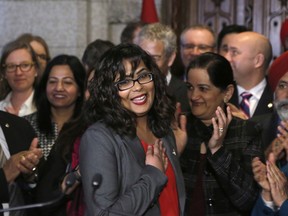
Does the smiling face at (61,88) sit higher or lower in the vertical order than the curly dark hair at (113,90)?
lower

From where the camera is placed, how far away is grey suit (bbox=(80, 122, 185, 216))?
4.09 meters

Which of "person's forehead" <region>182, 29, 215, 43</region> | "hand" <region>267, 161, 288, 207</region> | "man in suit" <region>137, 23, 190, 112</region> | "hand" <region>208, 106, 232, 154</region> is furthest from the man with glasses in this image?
"hand" <region>267, 161, 288, 207</region>

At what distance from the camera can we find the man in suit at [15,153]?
488cm

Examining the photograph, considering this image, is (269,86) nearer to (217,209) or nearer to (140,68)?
(217,209)

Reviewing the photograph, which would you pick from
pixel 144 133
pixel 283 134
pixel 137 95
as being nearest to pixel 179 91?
pixel 283 134

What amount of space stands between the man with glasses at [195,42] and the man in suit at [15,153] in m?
2.22

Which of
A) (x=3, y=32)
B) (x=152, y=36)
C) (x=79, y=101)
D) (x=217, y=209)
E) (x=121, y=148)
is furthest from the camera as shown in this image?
(x=3, y=32)

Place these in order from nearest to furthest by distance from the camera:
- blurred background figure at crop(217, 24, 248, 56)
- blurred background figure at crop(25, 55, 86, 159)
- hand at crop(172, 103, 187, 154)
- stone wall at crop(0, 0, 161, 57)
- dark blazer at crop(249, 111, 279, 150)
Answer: hand at crop(172, 103, 187, 154) → dark blazer at crop(249, 111, 279, 150) → blurred background figure at crop(25, 55, 86, 159) → blurred background figure at crop(217, 24, 248, 56) → stone wall at crop(0, 0, 161, 57)

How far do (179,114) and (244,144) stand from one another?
1.33 ft

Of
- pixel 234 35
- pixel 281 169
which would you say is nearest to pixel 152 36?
pixel 234 35

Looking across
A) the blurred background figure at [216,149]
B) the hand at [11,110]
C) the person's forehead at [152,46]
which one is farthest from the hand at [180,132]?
the hand at [11,110]

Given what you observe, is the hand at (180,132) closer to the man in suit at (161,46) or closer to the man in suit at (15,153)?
the man in suit at (15,153)

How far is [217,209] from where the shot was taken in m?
4.98

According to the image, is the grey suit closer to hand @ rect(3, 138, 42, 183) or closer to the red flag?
hand @ rect(3, 138, 42, 183)
